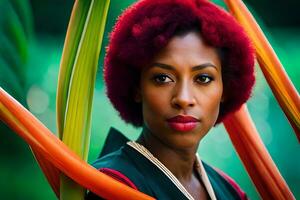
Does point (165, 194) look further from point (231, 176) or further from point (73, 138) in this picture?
point (231, 176)

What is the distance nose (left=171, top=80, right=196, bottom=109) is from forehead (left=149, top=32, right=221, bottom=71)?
0.17 ft

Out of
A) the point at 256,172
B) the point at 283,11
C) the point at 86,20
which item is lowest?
the point at 256,172

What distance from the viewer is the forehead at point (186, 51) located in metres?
1.28

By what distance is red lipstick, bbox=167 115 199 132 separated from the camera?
1.28 m

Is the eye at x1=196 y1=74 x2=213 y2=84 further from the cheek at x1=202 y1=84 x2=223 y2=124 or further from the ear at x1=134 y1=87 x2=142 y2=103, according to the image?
the ear at x1=134 y1=87 x2=142 y2=103

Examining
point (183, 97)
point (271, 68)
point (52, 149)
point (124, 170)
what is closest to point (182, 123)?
point (183, 97)

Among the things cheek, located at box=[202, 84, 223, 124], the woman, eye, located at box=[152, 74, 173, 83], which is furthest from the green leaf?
cheek, located at box=[202, 84, 223, 124]

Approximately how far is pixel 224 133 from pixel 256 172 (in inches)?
5.9

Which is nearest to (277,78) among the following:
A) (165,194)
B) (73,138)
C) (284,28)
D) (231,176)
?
(284,28)

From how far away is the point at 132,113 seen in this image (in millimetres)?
1426

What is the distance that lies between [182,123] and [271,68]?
0.39m

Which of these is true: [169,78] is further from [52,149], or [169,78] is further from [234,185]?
[234,185]

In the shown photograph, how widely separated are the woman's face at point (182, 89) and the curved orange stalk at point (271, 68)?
10.5 inches

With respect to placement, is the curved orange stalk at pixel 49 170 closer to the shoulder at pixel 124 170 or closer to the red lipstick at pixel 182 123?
the shoulder at pixel 124 170
